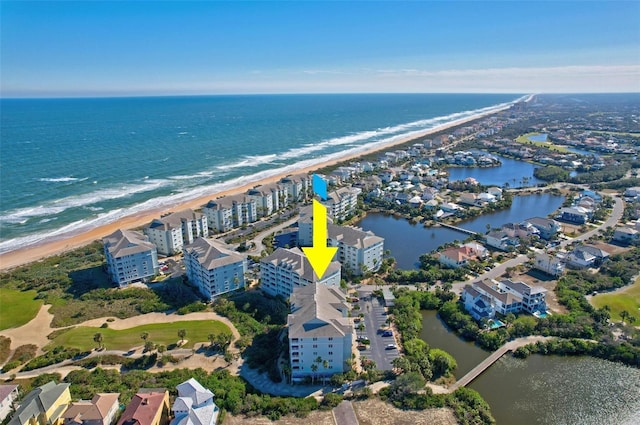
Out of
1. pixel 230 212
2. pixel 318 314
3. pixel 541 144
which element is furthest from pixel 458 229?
pixel 541 144

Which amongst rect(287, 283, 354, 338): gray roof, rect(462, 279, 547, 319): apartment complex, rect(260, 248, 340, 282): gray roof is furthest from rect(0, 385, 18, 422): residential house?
rect(462, 279, 547, 319): apartment complex

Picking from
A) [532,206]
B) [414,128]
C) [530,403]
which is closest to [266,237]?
[530,403]

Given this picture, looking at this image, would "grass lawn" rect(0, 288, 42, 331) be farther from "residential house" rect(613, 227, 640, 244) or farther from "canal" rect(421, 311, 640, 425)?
"residential house" rect(613, 227, 640, 244)

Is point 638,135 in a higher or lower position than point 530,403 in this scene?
higher

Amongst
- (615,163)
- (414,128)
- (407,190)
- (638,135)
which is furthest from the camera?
(414,128)

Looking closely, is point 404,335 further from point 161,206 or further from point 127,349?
point 161,206

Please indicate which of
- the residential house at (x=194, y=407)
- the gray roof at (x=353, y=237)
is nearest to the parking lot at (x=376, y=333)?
the gray roof at (x=353, y=237)
